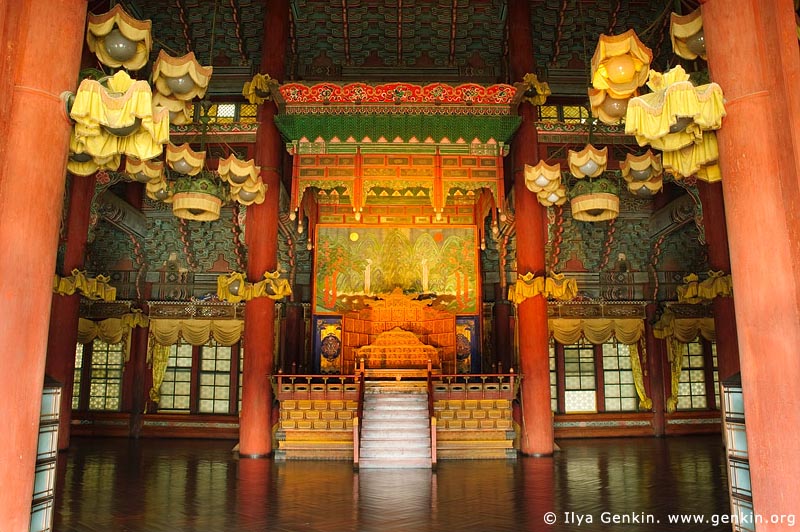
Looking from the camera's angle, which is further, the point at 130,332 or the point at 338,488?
the point at 130,332

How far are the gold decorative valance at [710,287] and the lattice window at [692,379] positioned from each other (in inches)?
130

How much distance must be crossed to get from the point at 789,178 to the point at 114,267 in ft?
41.3

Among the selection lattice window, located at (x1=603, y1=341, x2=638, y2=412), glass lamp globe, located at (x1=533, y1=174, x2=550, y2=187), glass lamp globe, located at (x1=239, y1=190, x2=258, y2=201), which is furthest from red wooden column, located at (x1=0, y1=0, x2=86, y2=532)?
lattice window, located at (x1=603, y1=341, x2=638, y2=412)

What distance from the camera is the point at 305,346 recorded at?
12141 millimetres

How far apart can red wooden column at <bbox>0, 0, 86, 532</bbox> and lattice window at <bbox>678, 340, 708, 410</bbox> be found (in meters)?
12.2

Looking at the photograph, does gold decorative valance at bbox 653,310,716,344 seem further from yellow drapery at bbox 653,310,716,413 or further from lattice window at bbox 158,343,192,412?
lattice window at bbox 158,343,192,412

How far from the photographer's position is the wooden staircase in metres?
8.14

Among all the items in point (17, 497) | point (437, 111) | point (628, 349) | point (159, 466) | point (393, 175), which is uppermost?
point (437, 111)

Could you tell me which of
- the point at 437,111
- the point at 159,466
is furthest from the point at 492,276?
the point at 159,466

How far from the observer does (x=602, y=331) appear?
12703 mm

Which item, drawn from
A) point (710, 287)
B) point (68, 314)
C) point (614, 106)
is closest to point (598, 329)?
point (710, 287)

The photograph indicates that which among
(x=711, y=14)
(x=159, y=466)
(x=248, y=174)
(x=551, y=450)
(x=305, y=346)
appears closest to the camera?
(x=711, y=14)

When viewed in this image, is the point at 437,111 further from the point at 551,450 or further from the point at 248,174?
the point at 551,450

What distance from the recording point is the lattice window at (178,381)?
12609 millimetres
